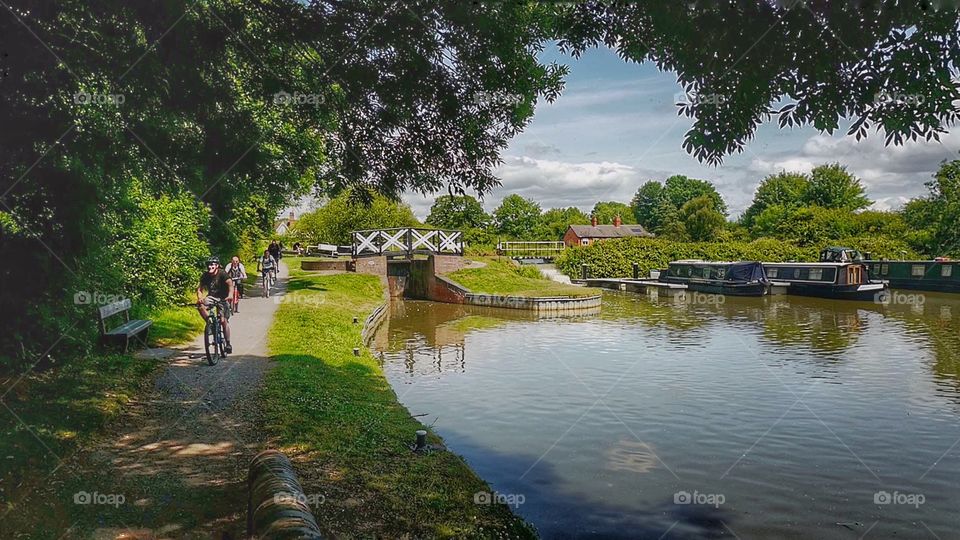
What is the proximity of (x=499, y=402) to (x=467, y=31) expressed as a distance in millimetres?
7086

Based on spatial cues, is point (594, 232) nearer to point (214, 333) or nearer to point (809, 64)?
point (214, 333)

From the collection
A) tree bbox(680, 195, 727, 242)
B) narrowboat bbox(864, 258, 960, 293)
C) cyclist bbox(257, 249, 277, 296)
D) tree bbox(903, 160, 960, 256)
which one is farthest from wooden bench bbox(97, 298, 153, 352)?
tree bbox(680, 195, 727, 242)

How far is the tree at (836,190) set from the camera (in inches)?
2462

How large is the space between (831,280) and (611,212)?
327 feet

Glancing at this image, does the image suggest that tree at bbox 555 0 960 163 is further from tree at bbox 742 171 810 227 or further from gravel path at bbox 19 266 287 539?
tree at bbox 742 171 810 227

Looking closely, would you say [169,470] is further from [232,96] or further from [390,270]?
[390,270]

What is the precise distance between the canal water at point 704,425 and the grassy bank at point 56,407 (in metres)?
4.22

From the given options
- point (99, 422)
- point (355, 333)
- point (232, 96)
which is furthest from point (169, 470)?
point (355, 333)

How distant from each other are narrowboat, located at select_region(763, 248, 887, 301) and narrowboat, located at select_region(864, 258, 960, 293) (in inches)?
Answer: 181

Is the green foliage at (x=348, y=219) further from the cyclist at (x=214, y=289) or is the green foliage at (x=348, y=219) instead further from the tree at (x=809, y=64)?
the tree at (x=809, y=64)

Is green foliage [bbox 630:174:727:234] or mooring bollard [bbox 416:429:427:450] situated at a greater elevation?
green foliage [bbox 630:174:727:234]

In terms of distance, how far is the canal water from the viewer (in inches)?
265

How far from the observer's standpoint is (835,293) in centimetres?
3150

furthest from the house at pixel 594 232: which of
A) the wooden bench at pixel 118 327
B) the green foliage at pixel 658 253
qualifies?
the wooden bench at pixel 118 327
